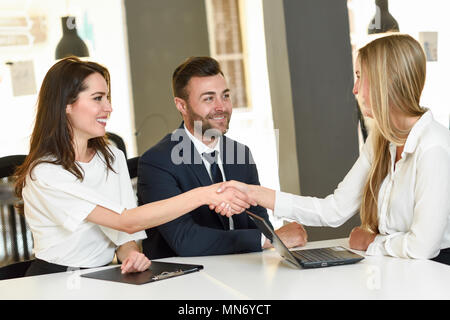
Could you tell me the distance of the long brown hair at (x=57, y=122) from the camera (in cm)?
199

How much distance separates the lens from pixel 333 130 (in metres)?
3.64

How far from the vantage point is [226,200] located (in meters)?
1.97

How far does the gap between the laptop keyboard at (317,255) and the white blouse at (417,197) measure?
17 centimetres

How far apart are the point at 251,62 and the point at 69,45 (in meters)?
2.03

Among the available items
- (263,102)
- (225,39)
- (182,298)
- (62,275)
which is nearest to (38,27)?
(225,39)

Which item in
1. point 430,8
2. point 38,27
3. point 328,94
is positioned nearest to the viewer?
point 328,94

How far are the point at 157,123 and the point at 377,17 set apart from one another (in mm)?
2837

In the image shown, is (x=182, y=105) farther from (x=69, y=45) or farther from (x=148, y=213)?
(x=69, y=45)

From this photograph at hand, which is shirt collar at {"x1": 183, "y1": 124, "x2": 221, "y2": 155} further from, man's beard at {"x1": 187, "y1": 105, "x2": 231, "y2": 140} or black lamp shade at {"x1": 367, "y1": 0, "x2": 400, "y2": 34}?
black lamp shade at {"x1": 367, "y1": 0, "x2": 400, "y2": 34}

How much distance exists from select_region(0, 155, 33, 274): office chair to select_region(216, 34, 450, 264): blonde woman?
105cm

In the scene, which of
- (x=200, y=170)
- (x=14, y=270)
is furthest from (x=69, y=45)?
(x=14, y=270)

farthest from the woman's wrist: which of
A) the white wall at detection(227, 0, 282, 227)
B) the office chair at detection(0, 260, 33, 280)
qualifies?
the white wall at detection(227, 0, 282, 227)

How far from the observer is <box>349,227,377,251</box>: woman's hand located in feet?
6.07

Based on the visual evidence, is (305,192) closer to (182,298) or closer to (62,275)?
(62,275)
